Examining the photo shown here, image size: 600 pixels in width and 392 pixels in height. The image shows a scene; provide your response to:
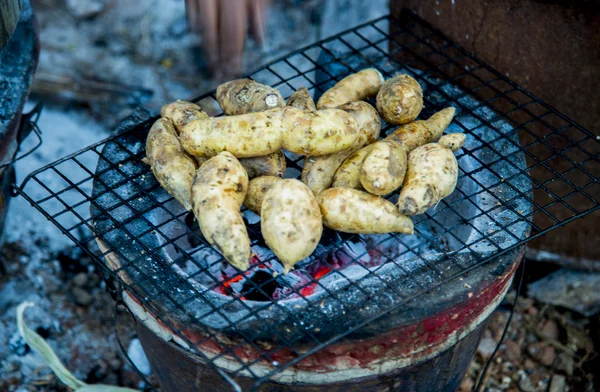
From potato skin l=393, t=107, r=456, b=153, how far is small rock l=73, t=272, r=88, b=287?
6.43 ft

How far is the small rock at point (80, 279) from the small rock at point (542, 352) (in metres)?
2.27

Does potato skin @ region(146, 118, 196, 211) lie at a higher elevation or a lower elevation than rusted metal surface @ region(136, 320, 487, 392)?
higher

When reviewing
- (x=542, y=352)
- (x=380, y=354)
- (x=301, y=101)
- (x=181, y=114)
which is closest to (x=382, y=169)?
(x=301, y=101)

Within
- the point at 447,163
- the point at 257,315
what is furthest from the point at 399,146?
the point at 257,315

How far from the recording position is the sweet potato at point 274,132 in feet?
7.68

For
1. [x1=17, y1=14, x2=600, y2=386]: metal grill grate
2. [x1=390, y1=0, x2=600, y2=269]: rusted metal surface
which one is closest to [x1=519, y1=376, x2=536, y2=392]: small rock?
[x1=390, y1=0, x2=600, y2=269]: rusted metal surface

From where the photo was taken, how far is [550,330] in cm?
372

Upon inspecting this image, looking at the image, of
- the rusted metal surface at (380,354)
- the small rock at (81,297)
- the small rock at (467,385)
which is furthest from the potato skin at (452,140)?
the small rock at (81,297)

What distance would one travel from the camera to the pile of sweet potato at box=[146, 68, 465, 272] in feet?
7.04

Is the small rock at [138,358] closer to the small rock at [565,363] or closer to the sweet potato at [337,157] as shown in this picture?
the sweet potato at [337,157]

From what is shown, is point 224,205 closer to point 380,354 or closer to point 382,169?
point 382,169

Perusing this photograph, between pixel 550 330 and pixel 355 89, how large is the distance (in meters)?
1.85

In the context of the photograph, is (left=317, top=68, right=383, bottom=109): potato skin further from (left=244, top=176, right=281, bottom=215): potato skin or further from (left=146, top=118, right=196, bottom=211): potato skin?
(left=146, top=118, right=196, bottom=211): potato skin

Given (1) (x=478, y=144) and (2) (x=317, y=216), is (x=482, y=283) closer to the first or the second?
(2) (x=317, y=216)
